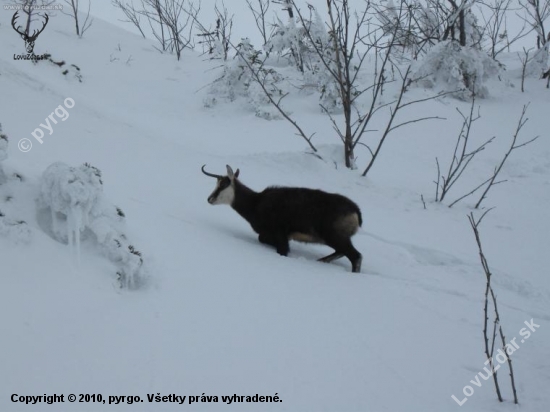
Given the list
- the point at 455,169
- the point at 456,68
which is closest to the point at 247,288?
the point at 455,169

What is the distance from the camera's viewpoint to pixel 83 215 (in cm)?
411

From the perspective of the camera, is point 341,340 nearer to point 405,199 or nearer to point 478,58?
point 405,199

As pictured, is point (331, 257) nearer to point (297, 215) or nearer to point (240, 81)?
point (297, 215)

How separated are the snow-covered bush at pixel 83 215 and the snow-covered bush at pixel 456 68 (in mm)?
10852

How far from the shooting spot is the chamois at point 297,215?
5.75 meters

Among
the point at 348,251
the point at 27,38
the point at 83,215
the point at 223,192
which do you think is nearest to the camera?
the point at 83,215

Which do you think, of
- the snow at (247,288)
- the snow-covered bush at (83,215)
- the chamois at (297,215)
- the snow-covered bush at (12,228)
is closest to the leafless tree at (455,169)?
the snow at (247,288)

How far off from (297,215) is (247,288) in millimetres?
1610

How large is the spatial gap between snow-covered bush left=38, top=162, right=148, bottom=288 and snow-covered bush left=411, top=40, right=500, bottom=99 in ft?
35.6

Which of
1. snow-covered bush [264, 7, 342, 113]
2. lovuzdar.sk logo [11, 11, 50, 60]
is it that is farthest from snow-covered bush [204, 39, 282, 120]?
lovuzdar.sk logo [11, 11, 50, 60]

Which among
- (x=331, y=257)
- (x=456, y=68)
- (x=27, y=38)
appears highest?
(x=456, y=68)

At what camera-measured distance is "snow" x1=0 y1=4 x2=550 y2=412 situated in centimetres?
322

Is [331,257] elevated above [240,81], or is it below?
below

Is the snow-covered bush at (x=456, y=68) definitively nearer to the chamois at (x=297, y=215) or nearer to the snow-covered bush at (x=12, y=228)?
the chamois at (x=297, y=215)
